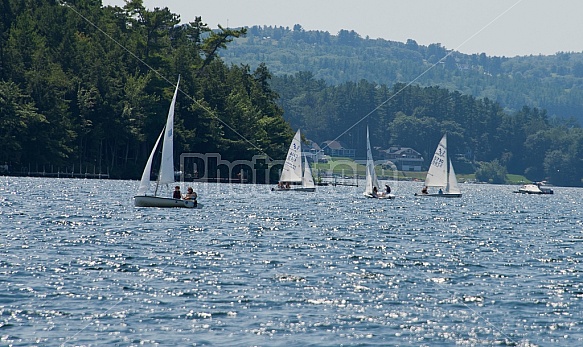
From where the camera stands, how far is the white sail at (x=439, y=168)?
128m

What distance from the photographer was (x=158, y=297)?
3272 cm

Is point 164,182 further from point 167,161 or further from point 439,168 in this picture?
point 439,168

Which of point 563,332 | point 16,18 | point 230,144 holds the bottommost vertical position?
point 563,332

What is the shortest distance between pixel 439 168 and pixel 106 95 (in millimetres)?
51090

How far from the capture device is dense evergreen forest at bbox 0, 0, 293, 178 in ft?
448

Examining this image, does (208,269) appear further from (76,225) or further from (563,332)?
(76,225)

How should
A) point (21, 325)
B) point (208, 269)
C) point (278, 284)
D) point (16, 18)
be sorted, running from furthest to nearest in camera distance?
point (16, 18) < point (208, 269) < point (278, 284) < point (21, 325)

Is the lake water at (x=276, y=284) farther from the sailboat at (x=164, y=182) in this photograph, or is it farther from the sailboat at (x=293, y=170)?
the sailboat at (x=293, y=170)

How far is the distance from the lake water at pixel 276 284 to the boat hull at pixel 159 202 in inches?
324

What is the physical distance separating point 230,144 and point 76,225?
327 ft

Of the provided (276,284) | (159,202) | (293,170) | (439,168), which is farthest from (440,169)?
(276,284)

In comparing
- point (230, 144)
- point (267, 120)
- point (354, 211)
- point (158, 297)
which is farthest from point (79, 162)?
point (158, 297)

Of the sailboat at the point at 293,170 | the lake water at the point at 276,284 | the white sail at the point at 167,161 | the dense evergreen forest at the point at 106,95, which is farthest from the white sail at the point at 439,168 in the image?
the lake water at the point at 276,284

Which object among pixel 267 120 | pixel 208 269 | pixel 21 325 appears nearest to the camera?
pixel 21 325
